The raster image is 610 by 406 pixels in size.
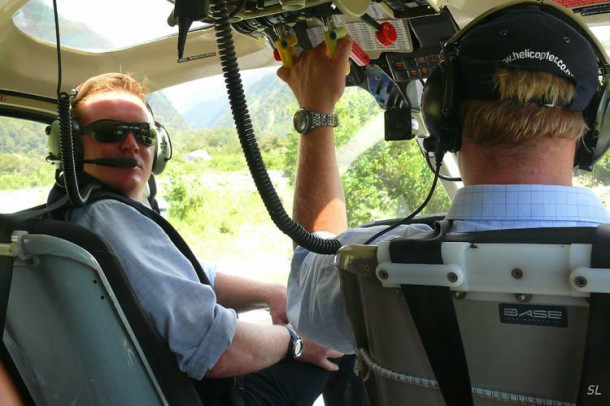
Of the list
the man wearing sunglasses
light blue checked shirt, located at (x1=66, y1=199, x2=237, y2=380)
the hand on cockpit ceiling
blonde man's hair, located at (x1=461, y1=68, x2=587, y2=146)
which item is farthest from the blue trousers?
blonde man's hair, located at (x1=461, y1=68, x2=587, y2=146)

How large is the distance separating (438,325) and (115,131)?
1276 mm

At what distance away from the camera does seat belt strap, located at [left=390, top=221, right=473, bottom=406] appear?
2.69 ft

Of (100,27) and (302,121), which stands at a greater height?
(100,27)

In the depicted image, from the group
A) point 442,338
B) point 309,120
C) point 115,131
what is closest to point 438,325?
point 442,338

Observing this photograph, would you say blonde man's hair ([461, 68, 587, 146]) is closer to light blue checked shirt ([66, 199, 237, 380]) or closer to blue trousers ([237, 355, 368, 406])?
light blue checked shirt ([66, 199, 237, 380])

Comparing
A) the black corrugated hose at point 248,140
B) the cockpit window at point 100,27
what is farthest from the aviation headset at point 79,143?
the black corrugated hose at point 248,140

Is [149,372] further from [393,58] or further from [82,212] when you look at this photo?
[393,58]

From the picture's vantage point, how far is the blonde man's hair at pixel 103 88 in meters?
1.83

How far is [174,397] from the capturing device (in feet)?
4.54

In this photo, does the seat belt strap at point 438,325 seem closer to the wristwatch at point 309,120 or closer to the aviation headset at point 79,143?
the wristwatch at point 309,120

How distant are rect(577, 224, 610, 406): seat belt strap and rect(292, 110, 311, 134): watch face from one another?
748 millimetres

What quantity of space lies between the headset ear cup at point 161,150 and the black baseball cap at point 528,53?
4.23 ft

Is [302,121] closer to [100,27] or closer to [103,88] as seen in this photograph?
[103,88]

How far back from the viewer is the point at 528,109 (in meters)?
0.91
